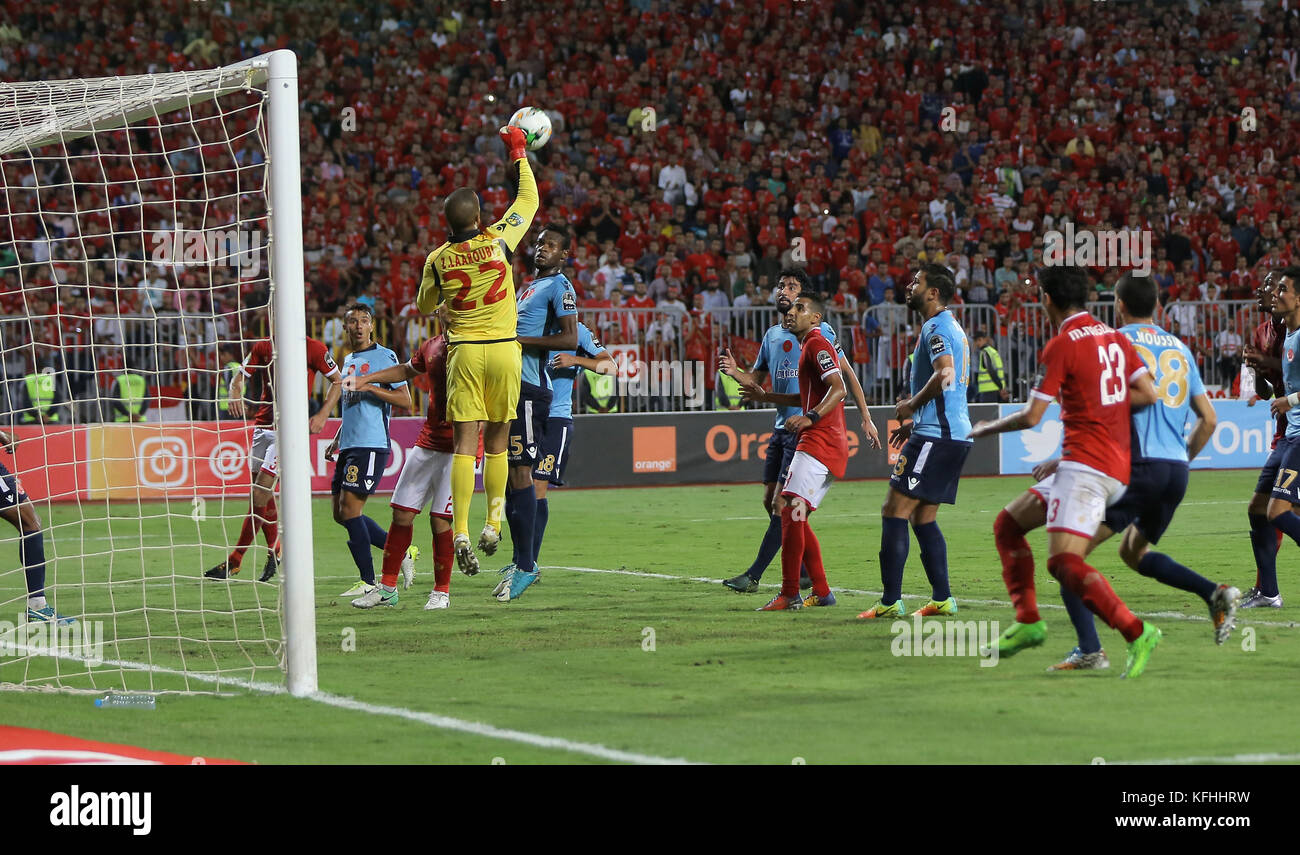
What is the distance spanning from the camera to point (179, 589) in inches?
470

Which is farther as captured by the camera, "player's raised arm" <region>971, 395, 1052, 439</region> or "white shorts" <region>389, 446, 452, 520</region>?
"white shorts" <region>389, 446, 452, 520</region>

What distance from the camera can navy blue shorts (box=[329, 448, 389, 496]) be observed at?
11.1 m

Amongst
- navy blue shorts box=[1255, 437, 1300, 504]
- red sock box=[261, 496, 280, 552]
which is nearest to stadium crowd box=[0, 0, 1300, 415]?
red sock box=[261, 496, 280, 552]

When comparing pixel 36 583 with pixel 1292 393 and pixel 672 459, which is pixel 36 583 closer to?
pixel 1292 393

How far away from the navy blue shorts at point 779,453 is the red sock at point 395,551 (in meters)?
2.70

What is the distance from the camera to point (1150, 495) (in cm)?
798

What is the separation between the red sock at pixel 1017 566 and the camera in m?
7.77

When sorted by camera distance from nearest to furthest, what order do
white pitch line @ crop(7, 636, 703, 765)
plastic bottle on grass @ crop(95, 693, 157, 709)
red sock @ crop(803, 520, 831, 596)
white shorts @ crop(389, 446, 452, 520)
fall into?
white pitch line @ crop(7, 636, 703, 765) → plastic bottle on grass @ crop(95, 693, 157, 709) → red sock @ crop(803, 520, 831, 596) → white shorts @ crop(389, 446, 452, 520)

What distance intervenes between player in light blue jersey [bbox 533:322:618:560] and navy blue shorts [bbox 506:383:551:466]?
107 millimetres

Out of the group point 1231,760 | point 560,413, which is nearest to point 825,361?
point 560,413

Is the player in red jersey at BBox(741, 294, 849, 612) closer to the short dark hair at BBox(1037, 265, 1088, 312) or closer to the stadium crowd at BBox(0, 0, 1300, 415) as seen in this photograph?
the short dark hair at BBox(1037, 265, 1088, 312)

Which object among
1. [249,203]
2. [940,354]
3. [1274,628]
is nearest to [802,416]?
[940,354]

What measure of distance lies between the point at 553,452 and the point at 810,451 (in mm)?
2387
